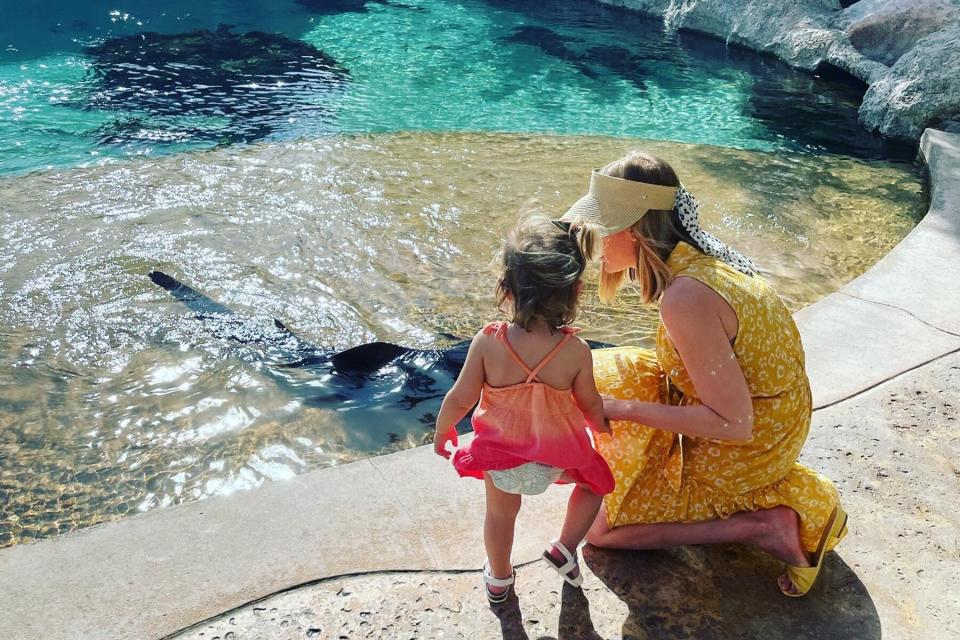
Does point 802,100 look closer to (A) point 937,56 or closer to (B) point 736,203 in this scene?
(A) point 937,56

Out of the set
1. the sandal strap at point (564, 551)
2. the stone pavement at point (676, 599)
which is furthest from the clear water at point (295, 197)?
the stone pavement at point (676, 599)

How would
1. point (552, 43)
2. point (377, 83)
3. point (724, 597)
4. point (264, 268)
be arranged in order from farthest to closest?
point (552, 43) < point (377, 83) < point (264, 268) < point (724, 597)

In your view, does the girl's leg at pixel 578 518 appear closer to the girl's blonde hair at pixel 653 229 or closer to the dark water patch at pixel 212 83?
the girl's blonde hair at pixel 653 229

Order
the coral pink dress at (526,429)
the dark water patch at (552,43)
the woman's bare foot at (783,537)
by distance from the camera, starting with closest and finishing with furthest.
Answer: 1. the coral pink dress at (526,429)
2. the woman's bare foot at (783,537)
3. the dark water patch at (552,43)

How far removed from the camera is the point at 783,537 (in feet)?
7.15

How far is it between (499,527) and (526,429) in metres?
0.28

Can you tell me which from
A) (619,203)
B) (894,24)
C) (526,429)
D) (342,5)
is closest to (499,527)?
(526,429)

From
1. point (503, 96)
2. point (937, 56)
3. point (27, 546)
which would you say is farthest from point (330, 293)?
point (937, 56)

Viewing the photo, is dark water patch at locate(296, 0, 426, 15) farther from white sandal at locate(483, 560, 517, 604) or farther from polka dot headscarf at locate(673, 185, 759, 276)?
white sandal at locate(483, 560, 517, 604)

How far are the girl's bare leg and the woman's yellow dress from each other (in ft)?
0.07

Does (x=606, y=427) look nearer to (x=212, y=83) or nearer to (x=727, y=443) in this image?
(x=727, y=443)

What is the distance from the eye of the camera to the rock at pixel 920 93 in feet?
24.9

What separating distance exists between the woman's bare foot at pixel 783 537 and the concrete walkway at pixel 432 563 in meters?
0.10

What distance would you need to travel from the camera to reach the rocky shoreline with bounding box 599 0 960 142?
7734 millimetres
